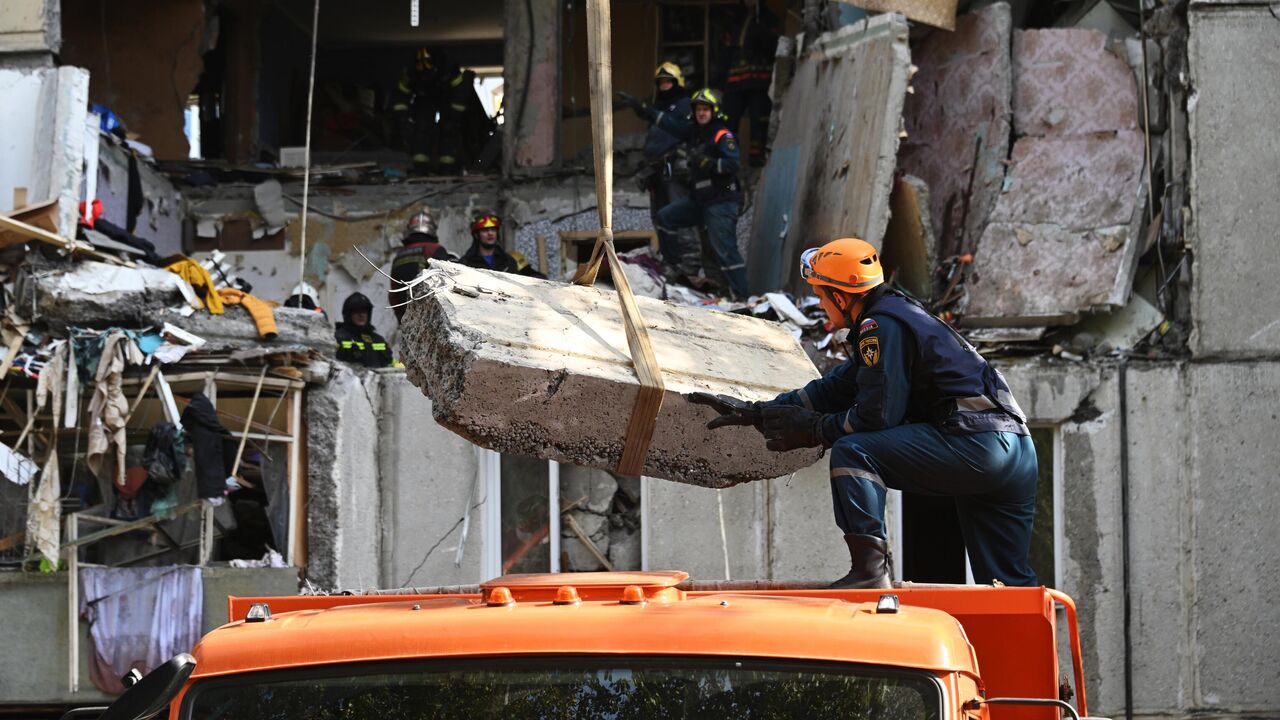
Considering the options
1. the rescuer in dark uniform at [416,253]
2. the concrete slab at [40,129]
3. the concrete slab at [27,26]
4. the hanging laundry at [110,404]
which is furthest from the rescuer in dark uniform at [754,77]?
the hanging laundry at [110,404]

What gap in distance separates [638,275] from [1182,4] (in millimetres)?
4727

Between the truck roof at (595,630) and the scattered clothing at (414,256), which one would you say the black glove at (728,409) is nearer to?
the truck roof at (595,630)

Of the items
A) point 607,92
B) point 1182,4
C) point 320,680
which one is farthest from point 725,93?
point 320,680

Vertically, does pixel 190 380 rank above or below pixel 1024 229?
below

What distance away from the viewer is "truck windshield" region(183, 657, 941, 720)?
10.7 feet

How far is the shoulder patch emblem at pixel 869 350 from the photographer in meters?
5.14

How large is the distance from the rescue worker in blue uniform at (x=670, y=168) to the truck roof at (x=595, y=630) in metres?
9.45

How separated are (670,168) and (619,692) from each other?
1021cm

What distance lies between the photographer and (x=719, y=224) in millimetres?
13211

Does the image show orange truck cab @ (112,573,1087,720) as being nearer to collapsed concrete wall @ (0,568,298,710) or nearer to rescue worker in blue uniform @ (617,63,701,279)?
collapsed concrete wall @ (0,568,298,710)

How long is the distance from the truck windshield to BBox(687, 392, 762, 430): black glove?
206cm

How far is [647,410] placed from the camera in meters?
5.38

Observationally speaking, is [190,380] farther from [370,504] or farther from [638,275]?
[638,275]

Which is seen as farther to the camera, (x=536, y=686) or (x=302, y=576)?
(x=302, y=576)
